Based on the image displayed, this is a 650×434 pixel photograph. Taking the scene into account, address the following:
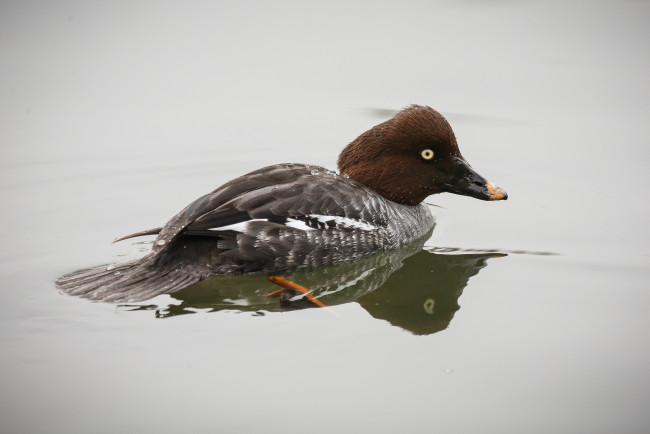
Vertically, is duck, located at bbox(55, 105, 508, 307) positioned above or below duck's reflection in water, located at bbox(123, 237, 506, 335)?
above

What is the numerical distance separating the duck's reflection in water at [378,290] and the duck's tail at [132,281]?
141 millimetres

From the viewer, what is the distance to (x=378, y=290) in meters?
7.54

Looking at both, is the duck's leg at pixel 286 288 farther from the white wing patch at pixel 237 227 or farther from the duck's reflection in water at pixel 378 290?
the white wing patch at pixel 237 227

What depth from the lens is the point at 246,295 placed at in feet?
23.7

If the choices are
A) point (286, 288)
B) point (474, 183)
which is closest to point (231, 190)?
point (286, 288)

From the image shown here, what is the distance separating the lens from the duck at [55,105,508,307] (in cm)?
718

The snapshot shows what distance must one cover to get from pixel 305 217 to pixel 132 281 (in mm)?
1618

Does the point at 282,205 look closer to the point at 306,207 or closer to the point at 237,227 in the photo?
the point at 306,207

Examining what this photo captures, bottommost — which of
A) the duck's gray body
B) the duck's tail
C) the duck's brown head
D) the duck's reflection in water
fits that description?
the duck's reflection in water

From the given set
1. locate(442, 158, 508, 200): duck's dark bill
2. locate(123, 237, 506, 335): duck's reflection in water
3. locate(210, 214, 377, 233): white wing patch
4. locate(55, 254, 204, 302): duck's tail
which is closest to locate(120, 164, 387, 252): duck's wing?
locate(210, 214, 377, 233): white wing patch

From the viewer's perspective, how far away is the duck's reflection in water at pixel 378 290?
7.03 m

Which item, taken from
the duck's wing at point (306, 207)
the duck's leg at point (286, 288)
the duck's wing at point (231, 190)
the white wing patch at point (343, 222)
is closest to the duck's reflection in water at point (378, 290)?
the duck's leg at point (286, 288)

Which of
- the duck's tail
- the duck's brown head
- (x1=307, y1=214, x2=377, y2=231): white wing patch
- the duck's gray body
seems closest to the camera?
the duck's tail

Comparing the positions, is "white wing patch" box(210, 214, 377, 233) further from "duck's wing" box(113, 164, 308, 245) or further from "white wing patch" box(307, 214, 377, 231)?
"duck's wing" box(113, 164, 308, 245)
